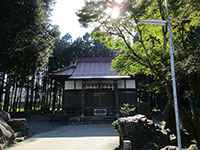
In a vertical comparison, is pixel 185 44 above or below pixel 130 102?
above

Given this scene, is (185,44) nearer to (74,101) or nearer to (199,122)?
(199,122)

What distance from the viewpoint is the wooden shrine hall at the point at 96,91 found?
89.5 ft

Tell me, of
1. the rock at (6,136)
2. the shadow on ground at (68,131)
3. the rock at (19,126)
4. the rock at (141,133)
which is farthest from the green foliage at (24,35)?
the rock at (141,133)

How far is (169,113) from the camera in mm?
14117

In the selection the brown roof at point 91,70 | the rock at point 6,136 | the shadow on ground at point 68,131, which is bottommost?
the shadow on ground at point 68,131

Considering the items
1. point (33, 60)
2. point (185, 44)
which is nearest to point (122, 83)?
point (33, 60)

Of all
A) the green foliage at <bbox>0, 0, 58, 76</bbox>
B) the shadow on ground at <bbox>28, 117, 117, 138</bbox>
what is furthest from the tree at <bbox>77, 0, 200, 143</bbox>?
the green foliage at <bbox>0, 0, 58, 76</bbox>

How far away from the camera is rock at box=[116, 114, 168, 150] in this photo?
11094 millimetres

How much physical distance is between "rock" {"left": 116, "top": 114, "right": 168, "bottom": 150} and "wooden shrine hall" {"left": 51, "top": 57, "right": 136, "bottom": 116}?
15352 mm

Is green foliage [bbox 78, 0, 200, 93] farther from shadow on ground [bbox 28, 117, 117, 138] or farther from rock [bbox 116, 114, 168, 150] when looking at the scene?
shadow on ground [bbox 28, 117, 117, 138]

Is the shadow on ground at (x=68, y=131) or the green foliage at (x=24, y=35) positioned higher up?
the green foliage at (x=24, y=35)

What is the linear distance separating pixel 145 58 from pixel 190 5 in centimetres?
359

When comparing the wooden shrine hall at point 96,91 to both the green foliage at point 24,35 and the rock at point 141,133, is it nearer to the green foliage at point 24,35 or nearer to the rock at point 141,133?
the green foliage at point 24,35

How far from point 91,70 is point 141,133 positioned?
19421 millimetres
